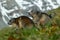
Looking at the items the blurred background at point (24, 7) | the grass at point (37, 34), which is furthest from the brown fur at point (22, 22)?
the blurred background at point (24, 7)

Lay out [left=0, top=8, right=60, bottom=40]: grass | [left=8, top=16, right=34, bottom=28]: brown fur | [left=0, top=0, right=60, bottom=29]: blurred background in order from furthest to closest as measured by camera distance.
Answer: [left=0, top=0, right=60, bottom=29]: blurred background → [left=8, top=16, right=34, bottom=28]: brown fur → [left=0, top=8, right=60, bottom=40]: grass

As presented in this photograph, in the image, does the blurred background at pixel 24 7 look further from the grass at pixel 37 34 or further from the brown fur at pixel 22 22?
the grass at pixel 37 34

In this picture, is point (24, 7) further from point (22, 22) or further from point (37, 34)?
point (37, 34)

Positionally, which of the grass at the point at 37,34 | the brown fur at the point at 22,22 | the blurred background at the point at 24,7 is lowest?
the blurred background at the point at 24,7

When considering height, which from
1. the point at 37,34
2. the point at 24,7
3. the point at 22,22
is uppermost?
the point at 37,34

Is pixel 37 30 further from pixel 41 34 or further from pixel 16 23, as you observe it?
pixel 16 23

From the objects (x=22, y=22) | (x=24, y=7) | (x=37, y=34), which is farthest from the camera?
(x=24, y=7)

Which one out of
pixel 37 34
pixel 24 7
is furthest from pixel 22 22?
pixel 24 7

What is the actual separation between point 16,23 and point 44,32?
2521 millimetres

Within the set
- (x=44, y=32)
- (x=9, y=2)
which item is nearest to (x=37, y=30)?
(x=44, y=32)

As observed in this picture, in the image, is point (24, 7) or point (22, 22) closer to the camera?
point (22, 22)

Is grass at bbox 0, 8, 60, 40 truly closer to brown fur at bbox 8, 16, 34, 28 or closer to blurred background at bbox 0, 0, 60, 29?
brown fur at bbox 8, 16, 34, 28

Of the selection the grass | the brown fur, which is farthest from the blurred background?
the grass

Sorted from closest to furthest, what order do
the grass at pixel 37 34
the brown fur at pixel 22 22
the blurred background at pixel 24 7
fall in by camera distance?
the grass at pixel 37 34 → the brown fur at pixel 22 22 → the blurred background at pixel 24 7
